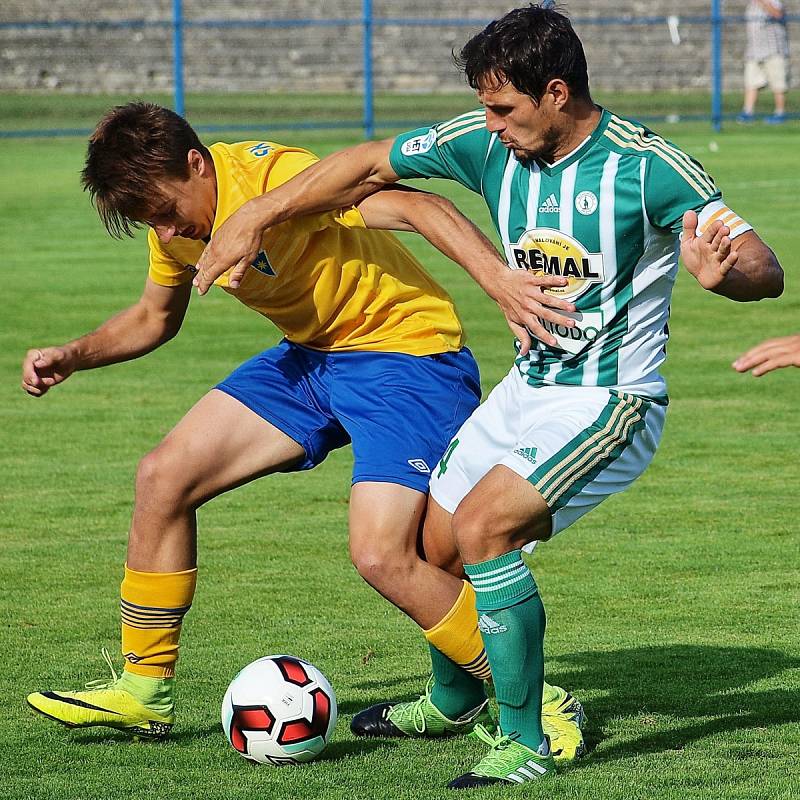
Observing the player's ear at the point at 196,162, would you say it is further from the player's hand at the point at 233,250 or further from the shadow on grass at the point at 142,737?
the shadow on grass at the point at 142,737

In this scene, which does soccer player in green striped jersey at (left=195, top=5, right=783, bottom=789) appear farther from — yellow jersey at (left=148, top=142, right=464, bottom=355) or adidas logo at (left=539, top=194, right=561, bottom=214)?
yellow jersey at (left=148, top=142, right=464, bottom=355)

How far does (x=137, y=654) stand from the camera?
518 centimetres

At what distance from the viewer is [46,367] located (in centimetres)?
558

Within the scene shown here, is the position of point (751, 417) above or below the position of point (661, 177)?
below

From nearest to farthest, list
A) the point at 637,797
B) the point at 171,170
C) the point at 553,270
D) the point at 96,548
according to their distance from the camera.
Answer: the point at 637,797, the point at 553,270, the point at 171,170, the point at 96,548

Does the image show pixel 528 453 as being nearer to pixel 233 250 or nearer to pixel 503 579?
pixel 503 579

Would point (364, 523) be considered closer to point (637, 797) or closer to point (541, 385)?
point (541, 385)

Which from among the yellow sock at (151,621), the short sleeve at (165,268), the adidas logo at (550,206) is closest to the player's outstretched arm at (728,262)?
the adidas logo at (550,206)

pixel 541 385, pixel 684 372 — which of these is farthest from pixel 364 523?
pixel 684 372

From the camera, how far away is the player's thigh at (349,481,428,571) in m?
4.94

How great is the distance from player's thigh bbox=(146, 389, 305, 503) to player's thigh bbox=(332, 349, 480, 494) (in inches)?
9.4

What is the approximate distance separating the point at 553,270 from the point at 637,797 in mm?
1472

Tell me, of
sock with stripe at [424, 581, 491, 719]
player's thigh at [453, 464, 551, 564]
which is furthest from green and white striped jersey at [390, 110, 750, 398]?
sock with stripe at [424, 581, 491, 719]

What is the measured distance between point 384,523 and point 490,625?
55 cm
